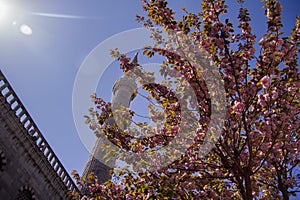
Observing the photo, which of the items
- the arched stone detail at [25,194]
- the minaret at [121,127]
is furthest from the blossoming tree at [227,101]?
the minaret at [121,127]

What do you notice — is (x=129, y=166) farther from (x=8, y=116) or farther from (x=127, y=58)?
(x=8, y=116)

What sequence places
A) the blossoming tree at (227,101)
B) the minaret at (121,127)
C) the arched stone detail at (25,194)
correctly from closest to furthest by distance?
the blossoming tree at (227,101) < the arched stone detail at (25,194) < the minaret at (121,127)

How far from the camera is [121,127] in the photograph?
2078 cm

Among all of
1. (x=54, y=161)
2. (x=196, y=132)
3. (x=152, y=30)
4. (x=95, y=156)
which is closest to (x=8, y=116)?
(x=54, y=161)

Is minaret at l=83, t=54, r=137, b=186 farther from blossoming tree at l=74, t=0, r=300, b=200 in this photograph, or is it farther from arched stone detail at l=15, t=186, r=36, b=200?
blossoming tree at l=74, t=0, r=300, b=200

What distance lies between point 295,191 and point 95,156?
22.1 m

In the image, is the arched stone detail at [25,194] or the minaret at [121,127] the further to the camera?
the minaret at [121,127]

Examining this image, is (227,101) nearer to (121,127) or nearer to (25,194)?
(25,194)

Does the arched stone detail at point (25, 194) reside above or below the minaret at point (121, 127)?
below

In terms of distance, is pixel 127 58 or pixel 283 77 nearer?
pixel 283 77

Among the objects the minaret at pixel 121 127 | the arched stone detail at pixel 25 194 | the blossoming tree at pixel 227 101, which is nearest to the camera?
the blossoming tree at pixel 227 101

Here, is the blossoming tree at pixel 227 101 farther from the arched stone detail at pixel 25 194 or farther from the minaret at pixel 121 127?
the minaret at pixel 121 127

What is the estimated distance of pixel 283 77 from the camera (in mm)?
6664

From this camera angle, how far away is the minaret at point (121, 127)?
25730 millimetres
